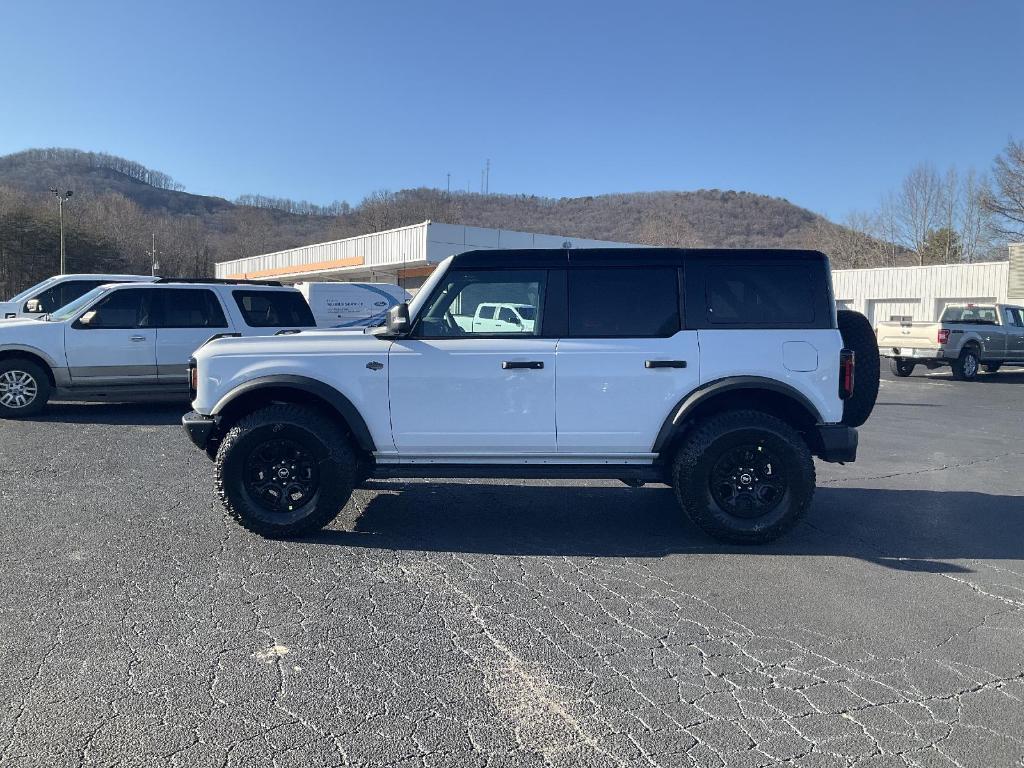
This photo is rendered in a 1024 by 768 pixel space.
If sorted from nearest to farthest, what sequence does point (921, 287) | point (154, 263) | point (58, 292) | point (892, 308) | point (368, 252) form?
point (58, 292)
point (921, 287)
point (892, 308)
point (368, 252)
point (154, 263)

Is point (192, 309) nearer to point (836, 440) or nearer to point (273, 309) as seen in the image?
point (273, 309)

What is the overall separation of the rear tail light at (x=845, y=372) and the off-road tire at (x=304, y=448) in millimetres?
3554

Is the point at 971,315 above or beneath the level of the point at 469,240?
beneath

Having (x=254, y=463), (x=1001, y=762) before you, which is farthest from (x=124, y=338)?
(x=1001, y=762)

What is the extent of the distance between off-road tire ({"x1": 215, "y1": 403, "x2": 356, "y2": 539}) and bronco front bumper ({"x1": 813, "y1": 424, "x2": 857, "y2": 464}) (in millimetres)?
3387

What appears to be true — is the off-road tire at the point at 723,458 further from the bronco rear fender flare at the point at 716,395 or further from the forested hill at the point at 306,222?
the forested hill at the point at 306,222

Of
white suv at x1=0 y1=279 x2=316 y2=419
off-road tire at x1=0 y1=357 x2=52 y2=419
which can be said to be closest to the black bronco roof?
white suv at x1=0 y1=279 x2=316 y2=419

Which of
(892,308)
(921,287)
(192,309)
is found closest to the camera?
(192,309)

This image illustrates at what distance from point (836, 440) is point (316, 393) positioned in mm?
3736

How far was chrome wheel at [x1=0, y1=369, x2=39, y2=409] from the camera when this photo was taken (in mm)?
10273

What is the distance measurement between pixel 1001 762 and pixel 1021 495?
5.09 m

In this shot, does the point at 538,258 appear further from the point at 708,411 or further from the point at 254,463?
the point at 254,463

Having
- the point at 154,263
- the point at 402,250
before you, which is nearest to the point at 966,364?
the point at 402,250

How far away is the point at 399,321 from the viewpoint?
5.26 meters
